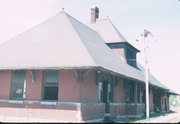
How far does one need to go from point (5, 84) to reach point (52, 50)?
3.71 m

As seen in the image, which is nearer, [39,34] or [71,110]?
[71,110]

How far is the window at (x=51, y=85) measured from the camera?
15.5 m

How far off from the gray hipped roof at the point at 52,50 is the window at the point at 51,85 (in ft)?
2.72

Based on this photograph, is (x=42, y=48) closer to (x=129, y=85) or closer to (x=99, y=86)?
(x=99, y=86)

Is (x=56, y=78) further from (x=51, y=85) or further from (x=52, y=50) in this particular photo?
(x=52, y=50)

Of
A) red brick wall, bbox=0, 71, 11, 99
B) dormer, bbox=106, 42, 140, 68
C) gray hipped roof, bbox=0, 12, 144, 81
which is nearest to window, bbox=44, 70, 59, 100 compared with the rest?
gray hipped roof, bbox=0, 12, 144, 81

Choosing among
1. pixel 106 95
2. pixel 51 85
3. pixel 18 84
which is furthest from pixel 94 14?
pixel 51 85

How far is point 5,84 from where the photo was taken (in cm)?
1681

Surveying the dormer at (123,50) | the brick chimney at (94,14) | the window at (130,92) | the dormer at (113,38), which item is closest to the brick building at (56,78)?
the window at (130,92)

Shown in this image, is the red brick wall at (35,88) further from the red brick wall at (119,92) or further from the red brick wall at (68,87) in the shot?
the red brick wall at (119,92)

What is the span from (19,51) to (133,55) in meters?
13.3

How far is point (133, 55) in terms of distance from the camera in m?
27.3

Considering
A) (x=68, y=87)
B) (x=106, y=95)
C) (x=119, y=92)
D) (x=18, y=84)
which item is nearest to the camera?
(x=68, y=87)

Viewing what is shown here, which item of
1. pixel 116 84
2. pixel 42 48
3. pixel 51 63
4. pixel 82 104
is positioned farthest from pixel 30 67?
pixel 116 84
